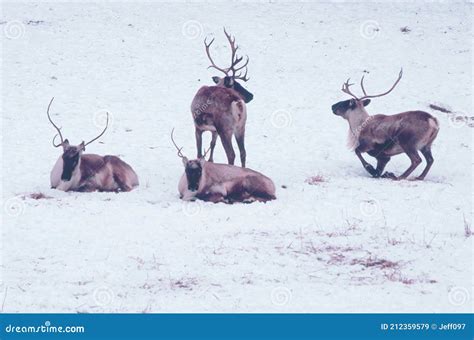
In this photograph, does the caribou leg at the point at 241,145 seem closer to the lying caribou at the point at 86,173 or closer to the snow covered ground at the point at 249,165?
the snow covered ground at the point at 249,165

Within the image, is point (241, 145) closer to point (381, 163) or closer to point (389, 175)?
point (381, 163)

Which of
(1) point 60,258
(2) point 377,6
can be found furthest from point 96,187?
(2) point 377,6

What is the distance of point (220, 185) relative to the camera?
936 centimetres

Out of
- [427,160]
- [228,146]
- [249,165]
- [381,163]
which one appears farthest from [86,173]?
[427,160]

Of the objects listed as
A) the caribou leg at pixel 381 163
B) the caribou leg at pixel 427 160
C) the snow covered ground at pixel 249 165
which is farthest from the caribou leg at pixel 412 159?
the snow covered ground at pixel 249 165

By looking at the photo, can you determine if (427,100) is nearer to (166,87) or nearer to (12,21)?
(166,87)

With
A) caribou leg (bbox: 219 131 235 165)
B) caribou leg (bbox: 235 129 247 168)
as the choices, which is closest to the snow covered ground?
caribou leg (bbox: 235 129 247 168)

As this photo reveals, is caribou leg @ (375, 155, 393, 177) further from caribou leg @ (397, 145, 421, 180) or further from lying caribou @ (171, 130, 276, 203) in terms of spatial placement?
lying caribou @ (171, 130, 276, 203)

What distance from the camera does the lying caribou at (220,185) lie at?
9.23 m

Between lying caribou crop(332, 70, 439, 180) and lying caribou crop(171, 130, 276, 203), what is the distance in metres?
2.16

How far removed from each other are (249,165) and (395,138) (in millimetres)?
2066

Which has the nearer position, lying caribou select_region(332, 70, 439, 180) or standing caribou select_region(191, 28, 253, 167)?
standing caribou select_region(191, 28, 253, 167)

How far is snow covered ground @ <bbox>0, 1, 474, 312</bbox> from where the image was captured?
6371 millimetres

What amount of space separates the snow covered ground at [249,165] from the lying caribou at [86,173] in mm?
216
